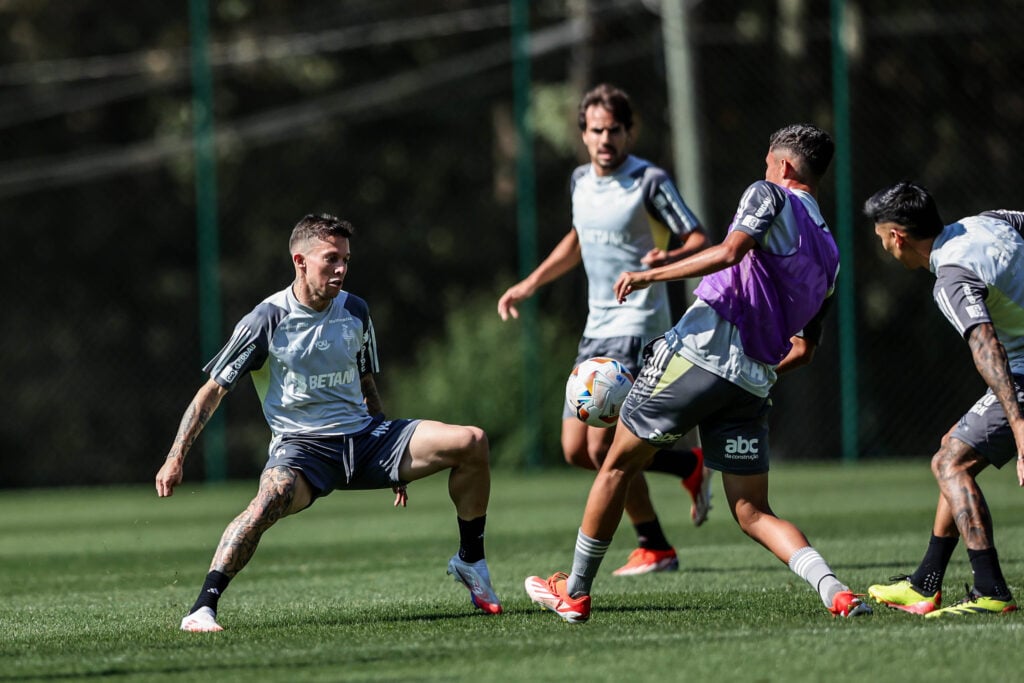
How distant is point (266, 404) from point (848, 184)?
11858 mm

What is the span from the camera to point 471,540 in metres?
7.29

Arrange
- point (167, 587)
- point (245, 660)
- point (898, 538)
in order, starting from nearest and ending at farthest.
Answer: point (245, 660)
point (167, 587)
point (898, 538)

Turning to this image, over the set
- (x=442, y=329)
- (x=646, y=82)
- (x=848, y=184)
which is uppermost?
(x=646, y=82)

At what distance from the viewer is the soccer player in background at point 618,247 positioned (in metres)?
8.87

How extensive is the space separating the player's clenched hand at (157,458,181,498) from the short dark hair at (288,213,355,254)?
107 cm

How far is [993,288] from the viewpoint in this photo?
652cm

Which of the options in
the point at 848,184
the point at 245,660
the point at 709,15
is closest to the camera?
the point at 245,660

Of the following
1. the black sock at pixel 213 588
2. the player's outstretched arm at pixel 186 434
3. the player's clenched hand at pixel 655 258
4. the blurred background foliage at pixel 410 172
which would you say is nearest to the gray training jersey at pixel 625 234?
the player's clenched hand at pixel 655 258

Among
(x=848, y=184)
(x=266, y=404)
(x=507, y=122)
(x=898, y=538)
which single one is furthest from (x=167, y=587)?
(x=507, y=122)

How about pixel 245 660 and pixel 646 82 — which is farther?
pixel 646 82

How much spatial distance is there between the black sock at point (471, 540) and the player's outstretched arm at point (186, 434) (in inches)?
47.5

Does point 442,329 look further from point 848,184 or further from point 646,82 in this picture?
point 848,184

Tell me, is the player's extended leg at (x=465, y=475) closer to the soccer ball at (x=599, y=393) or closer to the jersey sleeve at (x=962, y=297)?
the soccer ball at (x=599, y=393)

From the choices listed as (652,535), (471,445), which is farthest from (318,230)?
(652,535)
